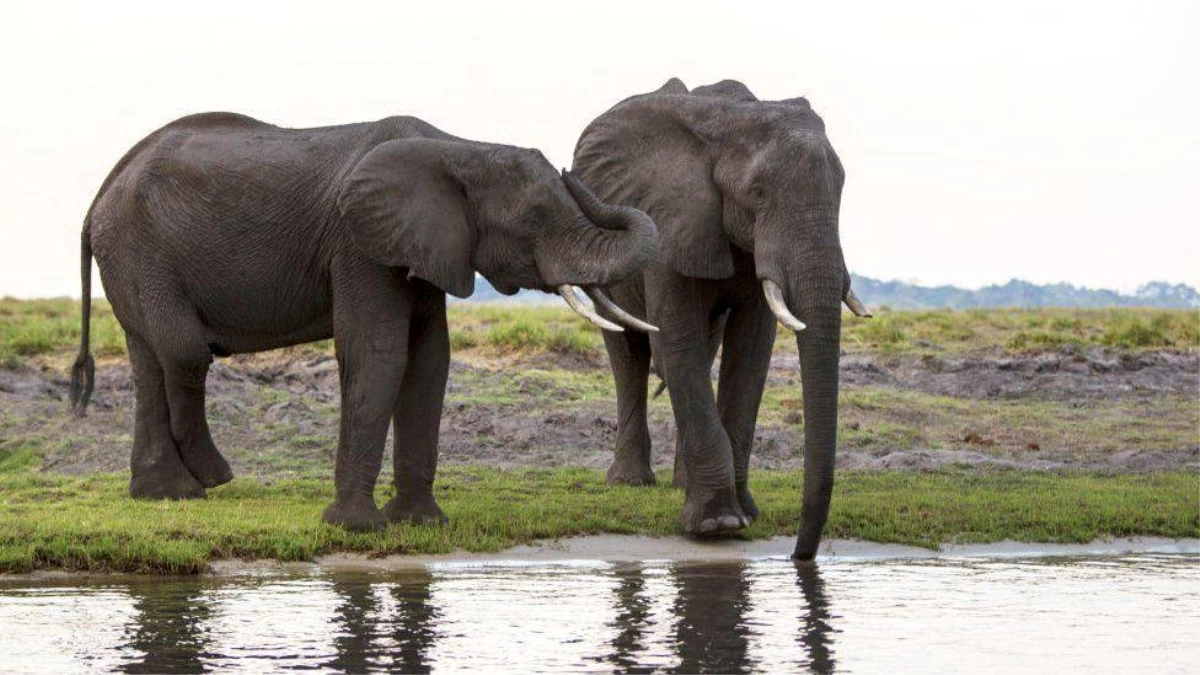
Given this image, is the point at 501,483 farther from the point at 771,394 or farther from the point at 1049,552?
the point at 771,394

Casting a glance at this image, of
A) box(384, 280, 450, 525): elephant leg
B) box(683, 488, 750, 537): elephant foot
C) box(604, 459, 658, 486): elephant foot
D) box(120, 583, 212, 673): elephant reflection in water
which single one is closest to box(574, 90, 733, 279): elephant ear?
box(683, 488, 750, 537): elephant foot

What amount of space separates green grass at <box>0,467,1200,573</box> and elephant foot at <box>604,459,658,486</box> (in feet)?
0.51

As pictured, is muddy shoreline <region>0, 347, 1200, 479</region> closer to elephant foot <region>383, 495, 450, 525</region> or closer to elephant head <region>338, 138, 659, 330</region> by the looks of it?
elephant foot <region>383, 495, 450, 525</region>

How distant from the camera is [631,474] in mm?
16359

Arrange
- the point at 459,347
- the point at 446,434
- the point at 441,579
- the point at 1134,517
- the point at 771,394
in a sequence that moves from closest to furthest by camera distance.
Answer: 1. the point at 441,579
2. the point at 1134,517
3. the point at 446,434
4. the point at 771,394
5. the point at 459,347

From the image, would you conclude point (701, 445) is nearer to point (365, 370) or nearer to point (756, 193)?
point (756, 193)

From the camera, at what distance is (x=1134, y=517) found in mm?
14914

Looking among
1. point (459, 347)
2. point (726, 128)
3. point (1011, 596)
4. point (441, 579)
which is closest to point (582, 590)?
point (441, 579)

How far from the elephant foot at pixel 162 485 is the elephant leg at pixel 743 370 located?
4057mm

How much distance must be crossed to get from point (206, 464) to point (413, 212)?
3539mm

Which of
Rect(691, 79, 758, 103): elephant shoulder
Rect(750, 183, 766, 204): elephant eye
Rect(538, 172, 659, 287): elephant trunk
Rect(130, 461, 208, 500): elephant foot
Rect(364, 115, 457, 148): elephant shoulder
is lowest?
Rect(130, 461, 208, 500): elephant foot

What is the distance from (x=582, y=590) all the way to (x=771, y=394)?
10506mm

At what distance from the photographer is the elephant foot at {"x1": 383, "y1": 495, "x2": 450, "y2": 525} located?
13.7 m

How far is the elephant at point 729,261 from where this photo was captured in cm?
1235
